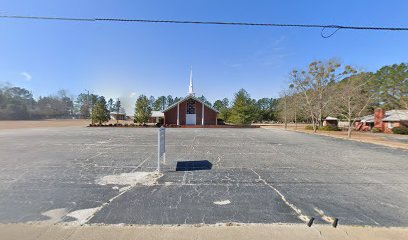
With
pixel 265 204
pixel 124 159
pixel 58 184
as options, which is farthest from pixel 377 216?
pixel 124 159

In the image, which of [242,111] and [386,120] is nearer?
[386,120]

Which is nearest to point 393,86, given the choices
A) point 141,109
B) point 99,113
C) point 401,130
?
point 401,130

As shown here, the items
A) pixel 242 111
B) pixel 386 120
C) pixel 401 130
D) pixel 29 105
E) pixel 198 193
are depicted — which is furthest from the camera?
pixel 29 105

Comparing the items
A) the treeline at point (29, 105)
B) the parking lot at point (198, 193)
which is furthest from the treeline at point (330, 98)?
the treeline at point (29, 105)

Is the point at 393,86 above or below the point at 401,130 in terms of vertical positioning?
above

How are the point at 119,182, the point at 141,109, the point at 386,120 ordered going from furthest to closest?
the point at 141,109 < the point at 386,120 < the point at 119,182

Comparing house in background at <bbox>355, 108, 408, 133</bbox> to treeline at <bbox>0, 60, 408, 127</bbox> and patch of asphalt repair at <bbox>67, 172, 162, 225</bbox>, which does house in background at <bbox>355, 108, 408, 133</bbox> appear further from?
patch of asphalt repair at <bbox>67, 172, 162, 225</bbox>

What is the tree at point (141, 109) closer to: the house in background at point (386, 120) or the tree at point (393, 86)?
the house in background at point (386, 120)

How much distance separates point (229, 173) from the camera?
7496mm

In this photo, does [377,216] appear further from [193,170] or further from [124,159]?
[124,159]

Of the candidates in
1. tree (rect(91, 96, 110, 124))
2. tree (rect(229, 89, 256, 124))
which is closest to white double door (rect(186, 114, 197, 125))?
tree (rect(229, 89, 256, 124))

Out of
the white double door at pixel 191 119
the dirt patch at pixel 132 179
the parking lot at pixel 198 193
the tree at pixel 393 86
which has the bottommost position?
the parking lot at pixel 198 193

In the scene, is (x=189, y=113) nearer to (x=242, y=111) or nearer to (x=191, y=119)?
(x=191, y=119)

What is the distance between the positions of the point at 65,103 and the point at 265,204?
6425 inches
